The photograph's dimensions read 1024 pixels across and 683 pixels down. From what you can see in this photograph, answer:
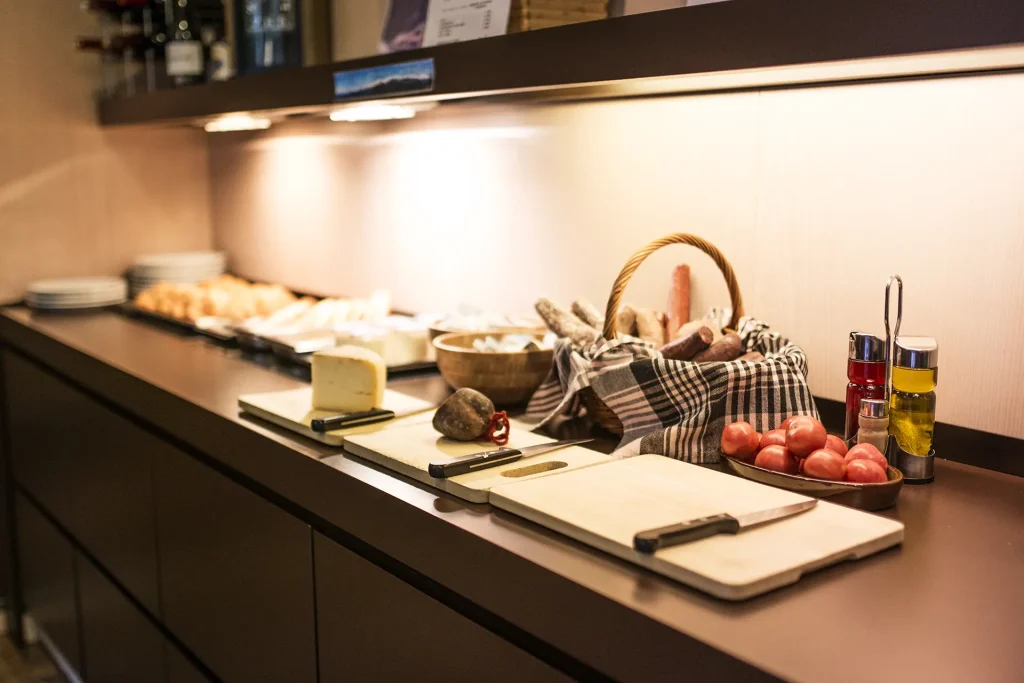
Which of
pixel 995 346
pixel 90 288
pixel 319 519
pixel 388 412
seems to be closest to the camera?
pixel 995 346

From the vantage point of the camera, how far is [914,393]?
45.0 inches

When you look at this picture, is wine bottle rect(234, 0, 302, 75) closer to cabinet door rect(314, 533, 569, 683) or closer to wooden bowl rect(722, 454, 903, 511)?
cabinet door rect(314, 533, 569, 683)

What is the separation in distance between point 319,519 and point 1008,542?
2.77 feet

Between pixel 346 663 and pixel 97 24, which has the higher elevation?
pixel 97 24

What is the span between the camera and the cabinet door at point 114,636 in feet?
6.30

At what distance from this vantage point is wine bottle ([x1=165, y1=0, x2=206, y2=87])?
253cm

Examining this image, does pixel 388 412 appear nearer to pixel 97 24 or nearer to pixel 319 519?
pixel 319 519

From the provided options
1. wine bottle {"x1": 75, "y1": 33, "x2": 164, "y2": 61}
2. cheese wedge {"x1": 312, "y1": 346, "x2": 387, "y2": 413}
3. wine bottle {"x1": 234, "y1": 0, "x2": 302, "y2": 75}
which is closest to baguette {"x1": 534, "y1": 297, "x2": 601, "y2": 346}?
cheese wedge {"x1": 312, "y1": 346, "x2": 387, "y2": 413}

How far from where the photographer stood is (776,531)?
0.95 meters

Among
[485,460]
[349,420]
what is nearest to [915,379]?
[485,460]

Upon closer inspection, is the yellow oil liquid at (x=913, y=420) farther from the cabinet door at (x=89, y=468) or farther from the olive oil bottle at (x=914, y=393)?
the cabinet door at (x=89, y=468)

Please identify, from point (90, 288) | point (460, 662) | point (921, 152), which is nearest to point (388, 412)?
point (460, 662)

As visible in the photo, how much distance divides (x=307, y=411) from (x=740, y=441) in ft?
2.18

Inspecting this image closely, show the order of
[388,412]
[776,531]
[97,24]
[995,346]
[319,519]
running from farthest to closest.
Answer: [97,24] → [388,412] → [319,519] → [995,346] → [776,531]
